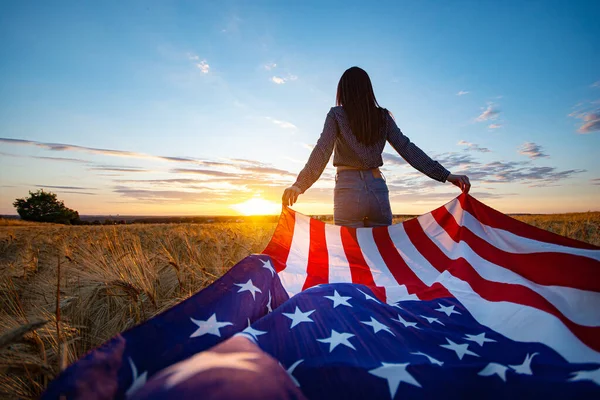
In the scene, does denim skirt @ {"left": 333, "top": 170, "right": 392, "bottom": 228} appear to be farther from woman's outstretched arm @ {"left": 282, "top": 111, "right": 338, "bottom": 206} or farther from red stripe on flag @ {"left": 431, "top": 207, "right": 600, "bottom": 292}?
red stripe on flag @ {"left": 431, "top": 207, "right": 600, "bottom": 292}

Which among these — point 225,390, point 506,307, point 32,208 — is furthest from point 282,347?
point 32,208

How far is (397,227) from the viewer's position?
3.21 meters

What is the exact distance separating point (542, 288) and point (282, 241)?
2.16 metres

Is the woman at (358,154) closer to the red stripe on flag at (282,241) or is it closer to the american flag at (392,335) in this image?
the red stripe on flag at (282,241)

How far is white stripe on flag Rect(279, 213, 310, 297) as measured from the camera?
2.46 metres

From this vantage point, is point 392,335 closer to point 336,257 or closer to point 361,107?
point 336,257

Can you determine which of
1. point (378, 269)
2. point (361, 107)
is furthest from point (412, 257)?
point (361, 107)

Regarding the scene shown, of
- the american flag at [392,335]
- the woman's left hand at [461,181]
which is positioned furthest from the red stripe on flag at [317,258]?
the woman's left hand at [461,181]

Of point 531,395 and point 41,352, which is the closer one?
point 531,395

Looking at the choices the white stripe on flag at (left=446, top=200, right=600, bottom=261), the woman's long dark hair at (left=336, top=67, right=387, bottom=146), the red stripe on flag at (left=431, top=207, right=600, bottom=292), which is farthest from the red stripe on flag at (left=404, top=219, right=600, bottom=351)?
the woman's long dark hair at (left=336, top=67, right=387, bottom=146)

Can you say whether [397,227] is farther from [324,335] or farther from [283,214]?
[324,335]

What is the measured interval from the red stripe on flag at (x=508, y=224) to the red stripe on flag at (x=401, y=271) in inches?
28.0

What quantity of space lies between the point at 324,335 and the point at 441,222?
2.17 metres

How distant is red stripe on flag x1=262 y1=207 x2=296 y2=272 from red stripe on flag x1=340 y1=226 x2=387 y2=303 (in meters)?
0.59
